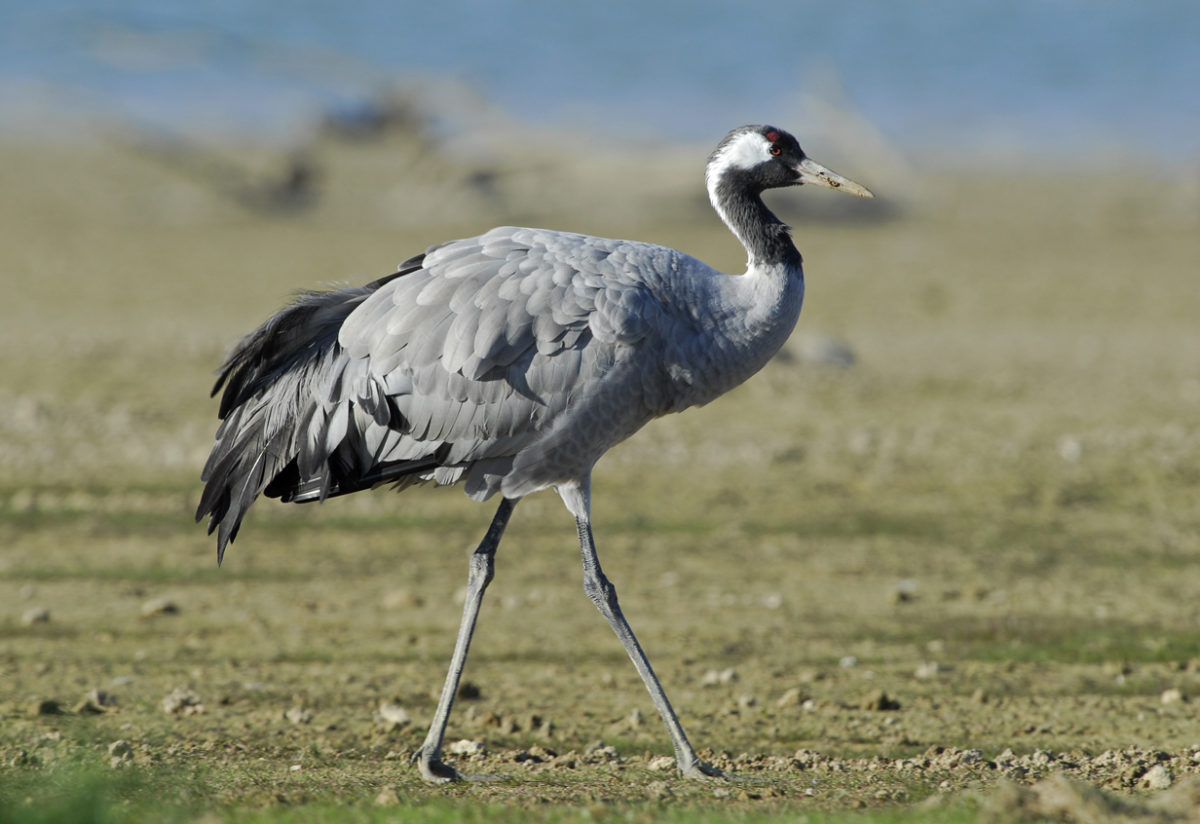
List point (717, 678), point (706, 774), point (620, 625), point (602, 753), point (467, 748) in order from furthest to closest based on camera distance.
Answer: point (717, 678), point (467, 748), point (602, 753), point (620, 625), point (706, 774)

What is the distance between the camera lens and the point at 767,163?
6383 mm

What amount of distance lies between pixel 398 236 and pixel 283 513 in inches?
796

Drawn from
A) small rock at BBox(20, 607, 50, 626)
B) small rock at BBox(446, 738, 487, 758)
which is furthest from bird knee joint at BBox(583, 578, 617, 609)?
small rock at BBox(20, 607, 50, 626)

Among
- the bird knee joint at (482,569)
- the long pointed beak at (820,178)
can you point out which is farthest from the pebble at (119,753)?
the long pointed beak at (820,178)

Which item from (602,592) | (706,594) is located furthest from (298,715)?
(706,594)

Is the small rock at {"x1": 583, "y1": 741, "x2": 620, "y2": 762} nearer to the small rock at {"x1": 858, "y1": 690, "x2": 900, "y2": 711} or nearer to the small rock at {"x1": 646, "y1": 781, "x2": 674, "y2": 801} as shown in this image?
the small rock at {"x1": 646, "y1": 781, "x2": 674, "y2": 801}

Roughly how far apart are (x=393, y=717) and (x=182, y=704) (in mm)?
1036

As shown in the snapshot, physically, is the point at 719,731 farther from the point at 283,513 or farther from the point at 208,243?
the point at 208,243

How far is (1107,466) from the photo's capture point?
1148cm

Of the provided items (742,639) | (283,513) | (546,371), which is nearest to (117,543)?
(283,513)

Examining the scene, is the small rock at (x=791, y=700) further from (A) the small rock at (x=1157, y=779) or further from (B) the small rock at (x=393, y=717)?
(A) the small rock at (x=1157, y=779)

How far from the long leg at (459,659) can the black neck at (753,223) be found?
154 centimetres

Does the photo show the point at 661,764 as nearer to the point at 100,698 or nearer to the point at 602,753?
the point at 602,753

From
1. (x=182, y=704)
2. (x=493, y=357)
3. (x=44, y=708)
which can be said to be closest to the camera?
(x=493, y=357)
